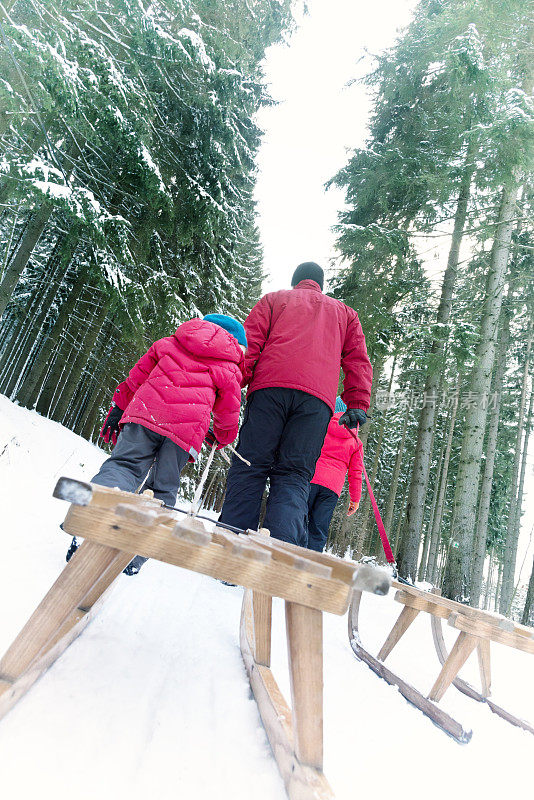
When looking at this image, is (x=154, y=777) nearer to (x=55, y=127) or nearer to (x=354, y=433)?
(x=354, y=433)

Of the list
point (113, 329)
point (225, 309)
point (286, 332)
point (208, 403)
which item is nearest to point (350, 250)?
point (225, 309)

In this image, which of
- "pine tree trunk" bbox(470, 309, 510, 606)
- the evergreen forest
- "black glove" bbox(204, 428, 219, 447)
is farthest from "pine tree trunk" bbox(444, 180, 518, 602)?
"black glove" bbox(204, 428, 219, 447)

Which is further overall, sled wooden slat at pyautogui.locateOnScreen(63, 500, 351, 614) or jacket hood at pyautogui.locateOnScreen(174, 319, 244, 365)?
jacket hood at pyautogui.locateOnScreen(174, 319, 244, 365)

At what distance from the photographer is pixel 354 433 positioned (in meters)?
4.72

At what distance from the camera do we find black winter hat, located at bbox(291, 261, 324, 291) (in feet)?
11.7

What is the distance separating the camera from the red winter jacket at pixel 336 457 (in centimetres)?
459

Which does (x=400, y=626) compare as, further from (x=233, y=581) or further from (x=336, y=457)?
(x=336, y=457)

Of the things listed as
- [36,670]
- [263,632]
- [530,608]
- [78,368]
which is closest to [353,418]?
[263,632]

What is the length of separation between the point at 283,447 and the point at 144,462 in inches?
35.7

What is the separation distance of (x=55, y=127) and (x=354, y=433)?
6.40 meters

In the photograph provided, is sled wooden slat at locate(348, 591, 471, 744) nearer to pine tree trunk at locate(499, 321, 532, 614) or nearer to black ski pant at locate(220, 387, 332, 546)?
black ski pant at locate(220, 387, 332, 546)

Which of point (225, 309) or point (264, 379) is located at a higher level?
point (225, 309)

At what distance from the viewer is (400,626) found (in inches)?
103

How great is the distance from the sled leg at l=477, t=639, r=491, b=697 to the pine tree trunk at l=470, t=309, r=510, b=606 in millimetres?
6280
